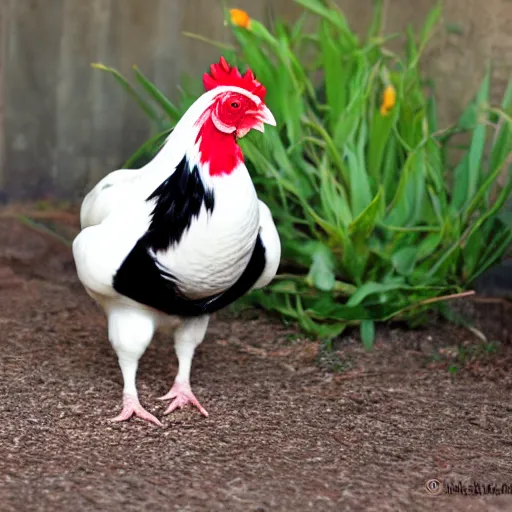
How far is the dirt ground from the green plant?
22cm

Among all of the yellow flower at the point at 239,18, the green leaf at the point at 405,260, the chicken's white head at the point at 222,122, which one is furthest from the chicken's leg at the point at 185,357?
the yellow flower at the point at 239,18

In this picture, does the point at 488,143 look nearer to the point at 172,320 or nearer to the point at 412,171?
the point at 412,171

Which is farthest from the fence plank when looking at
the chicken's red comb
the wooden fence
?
the chicken's red comb

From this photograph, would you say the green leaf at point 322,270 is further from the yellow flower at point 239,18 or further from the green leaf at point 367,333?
the yellow flower at point 239,18

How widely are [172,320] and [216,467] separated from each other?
1.77 ft

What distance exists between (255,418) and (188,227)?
0.64m

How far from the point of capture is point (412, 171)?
3.04 m

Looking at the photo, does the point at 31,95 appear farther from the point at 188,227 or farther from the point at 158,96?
the point at 188,227

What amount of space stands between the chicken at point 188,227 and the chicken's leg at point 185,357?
5.8 inches

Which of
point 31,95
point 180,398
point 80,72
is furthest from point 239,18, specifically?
point 31,95

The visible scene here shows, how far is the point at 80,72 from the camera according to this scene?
4.53m

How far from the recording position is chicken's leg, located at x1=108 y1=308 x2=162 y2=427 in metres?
2.38

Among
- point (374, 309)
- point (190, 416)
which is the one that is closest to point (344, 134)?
point (374, 309)

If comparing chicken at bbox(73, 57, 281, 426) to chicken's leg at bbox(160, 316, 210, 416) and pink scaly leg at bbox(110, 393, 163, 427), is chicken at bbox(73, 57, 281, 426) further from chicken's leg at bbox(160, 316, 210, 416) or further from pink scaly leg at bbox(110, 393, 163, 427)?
chicken's leg at bbox(160, 316, 210, 416)
